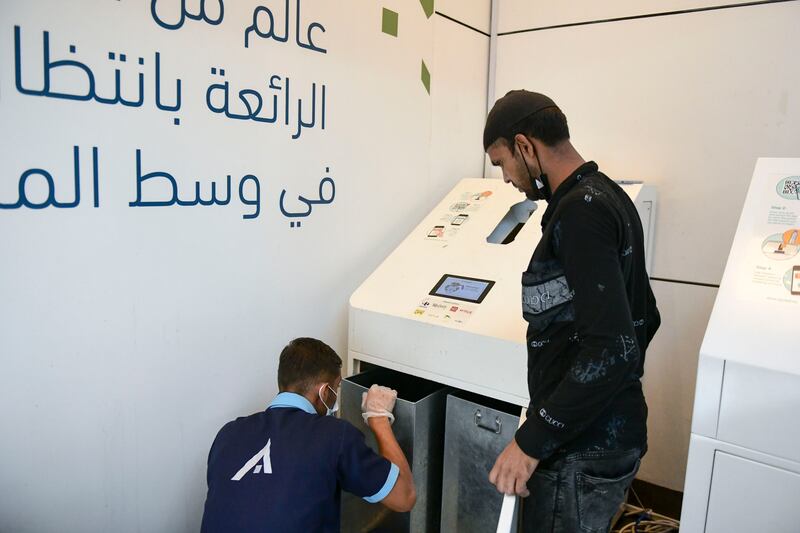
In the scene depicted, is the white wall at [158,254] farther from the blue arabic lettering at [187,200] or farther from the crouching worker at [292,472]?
the crouching worker at [292,472]

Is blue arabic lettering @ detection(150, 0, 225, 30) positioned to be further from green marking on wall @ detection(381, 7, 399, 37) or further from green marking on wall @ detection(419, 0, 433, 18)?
green marking on wall @ detection(419, 0, 433, 18)

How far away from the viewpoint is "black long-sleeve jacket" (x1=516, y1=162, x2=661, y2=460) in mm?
1032

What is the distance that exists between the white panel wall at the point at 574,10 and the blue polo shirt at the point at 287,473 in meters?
2.11

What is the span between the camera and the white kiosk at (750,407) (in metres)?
1.27

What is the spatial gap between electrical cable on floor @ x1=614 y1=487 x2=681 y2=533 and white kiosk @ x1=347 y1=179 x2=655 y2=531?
1115mm

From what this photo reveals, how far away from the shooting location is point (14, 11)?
4.23 feet

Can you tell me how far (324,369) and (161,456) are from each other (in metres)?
0.60

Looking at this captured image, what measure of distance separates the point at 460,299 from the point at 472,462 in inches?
19.4

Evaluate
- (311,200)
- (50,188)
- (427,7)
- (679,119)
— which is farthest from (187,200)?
(679,119)

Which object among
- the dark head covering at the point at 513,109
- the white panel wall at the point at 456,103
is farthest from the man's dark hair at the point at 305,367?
the white panel wall at the point at 456,103

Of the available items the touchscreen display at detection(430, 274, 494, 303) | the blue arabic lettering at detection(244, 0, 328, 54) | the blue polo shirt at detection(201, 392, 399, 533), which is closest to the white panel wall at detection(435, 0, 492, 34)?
the blue arabic lettering at detection(244, 0, 328, 54)

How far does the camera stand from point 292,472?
125 cm

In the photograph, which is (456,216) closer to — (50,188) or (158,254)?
(158,254)

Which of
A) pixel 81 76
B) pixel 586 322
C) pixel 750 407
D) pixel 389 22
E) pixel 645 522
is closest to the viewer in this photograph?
pixel 586 322
